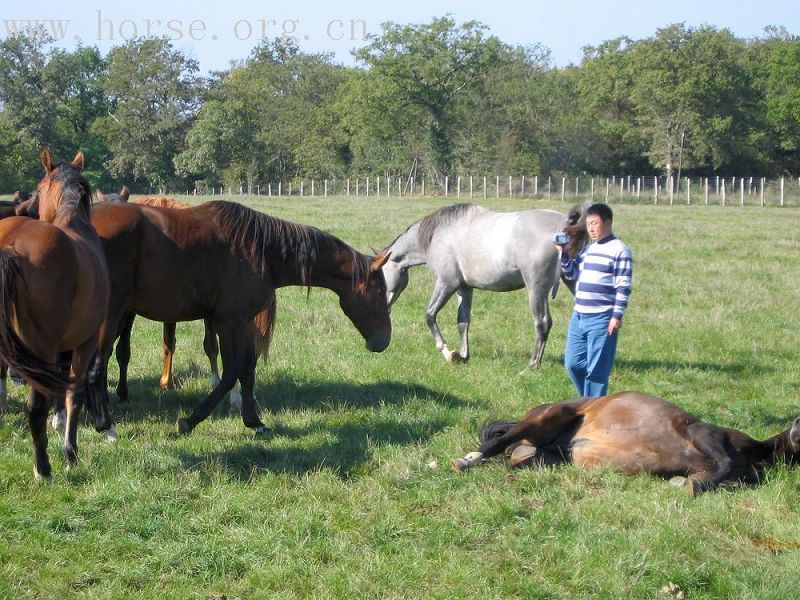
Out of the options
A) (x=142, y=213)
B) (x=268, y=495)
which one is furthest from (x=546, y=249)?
(x=268, y=495)

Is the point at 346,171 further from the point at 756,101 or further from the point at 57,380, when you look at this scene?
the point at 57,380

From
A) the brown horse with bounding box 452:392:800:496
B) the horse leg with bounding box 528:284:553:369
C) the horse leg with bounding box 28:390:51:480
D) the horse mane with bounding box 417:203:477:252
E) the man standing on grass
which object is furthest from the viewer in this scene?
the horse mane with bounding box 417:203:477:252

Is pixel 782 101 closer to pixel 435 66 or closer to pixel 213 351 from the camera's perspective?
pixel 435 66

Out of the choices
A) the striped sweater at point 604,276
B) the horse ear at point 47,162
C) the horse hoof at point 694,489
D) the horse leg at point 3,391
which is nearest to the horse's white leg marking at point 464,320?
the striped sweater at point 604,276

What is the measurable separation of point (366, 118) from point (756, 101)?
29659 millimetres

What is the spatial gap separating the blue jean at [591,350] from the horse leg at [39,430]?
417cm

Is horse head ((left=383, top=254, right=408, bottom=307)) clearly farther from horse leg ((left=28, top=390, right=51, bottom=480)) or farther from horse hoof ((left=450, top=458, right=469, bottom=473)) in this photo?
horse leg ((left=28, top=390, right=51, bottom=480))

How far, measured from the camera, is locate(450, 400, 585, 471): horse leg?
6.23 meters

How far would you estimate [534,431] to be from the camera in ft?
20.6

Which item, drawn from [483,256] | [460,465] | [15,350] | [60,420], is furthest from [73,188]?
[483,256]

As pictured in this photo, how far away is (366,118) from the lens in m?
64.1

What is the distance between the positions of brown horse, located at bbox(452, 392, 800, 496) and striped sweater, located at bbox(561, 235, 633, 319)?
38.3 inches

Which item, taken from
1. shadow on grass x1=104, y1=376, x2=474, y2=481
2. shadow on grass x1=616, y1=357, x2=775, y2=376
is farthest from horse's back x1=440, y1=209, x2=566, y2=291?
shadow on grass x1=104, y1=376, x2=474, y2=481

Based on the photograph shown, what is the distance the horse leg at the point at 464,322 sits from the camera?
1016cm
